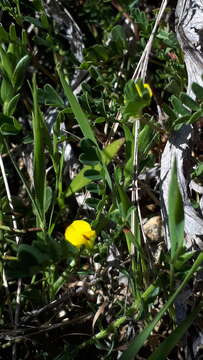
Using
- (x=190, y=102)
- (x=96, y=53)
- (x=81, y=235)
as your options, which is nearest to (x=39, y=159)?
(x=81, y=235)

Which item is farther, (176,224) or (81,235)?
(81,235)

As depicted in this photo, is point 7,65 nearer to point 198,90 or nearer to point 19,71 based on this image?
point 19,71

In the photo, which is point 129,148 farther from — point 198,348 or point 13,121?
point 198,348

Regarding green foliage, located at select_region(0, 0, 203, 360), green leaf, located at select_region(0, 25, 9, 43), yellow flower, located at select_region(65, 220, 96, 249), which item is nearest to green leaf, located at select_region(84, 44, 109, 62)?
green foliage, located at select_region(0, 0, 203, 360)

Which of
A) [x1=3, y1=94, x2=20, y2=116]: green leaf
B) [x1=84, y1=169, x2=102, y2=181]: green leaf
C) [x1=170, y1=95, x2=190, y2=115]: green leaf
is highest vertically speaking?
[x1=170, y1=95, x2=190, y2=115]: green leaf

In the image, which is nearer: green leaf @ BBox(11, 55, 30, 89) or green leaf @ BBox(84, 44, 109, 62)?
green leaf @ BBox(11, 55, 30, 89)

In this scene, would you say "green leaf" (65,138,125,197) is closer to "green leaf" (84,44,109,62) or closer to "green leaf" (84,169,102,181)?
"green leaf" (84,169,102,181)

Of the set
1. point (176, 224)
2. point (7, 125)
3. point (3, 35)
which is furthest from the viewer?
point (3, 35)

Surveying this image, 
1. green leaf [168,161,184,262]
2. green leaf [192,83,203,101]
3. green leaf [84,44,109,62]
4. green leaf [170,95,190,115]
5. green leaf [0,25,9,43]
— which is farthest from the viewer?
green leaf [84,44,109,62]
